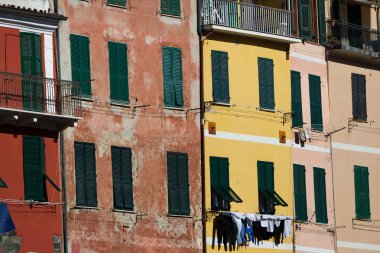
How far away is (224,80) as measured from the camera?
72.9 meters

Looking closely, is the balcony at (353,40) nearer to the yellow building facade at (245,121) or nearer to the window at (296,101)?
the window at (296,101)

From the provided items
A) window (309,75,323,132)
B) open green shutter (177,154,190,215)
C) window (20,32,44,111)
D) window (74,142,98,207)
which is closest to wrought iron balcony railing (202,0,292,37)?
window (309,75,323,132)

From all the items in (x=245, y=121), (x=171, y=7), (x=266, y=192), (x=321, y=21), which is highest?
(x=321, y=21)

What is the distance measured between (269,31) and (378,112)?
8.09m

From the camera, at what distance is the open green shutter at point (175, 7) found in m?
71.2

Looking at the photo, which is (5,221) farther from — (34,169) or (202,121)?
(202,121)

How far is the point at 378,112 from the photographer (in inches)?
3204

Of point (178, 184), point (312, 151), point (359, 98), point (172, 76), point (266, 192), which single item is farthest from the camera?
point (359, 98)

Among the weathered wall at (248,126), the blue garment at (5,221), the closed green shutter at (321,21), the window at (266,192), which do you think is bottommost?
the blue garment at (5,221)

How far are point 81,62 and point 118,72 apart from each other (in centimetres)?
205

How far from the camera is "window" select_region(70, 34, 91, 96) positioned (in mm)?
66375

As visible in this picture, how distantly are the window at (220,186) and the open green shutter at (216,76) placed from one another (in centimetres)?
237

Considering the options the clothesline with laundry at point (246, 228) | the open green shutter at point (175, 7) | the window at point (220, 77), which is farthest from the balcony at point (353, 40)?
the open green shutter at point (175, 7)

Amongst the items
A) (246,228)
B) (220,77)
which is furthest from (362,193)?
(220,77)
